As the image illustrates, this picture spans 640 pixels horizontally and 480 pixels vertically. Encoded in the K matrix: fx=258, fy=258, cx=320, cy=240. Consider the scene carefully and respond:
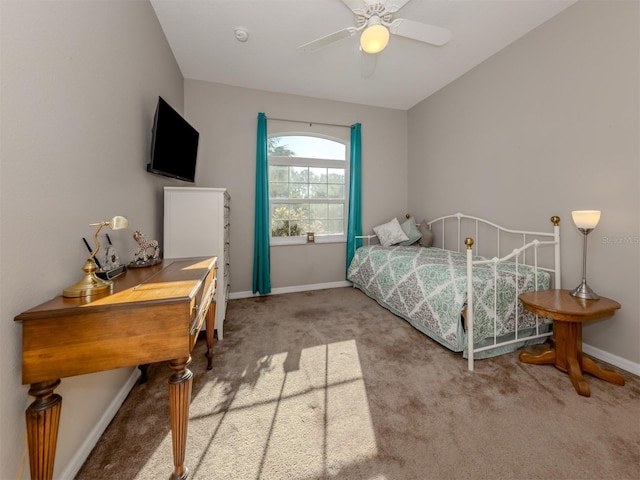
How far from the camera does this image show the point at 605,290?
1874 millimetres

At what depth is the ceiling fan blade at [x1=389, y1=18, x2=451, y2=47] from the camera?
1776 millimetres

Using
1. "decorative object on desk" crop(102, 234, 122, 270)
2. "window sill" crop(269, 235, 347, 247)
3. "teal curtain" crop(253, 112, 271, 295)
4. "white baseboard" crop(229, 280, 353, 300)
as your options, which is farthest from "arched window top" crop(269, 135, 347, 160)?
"decorative object on desk" crop(102, 234, 122, 270)

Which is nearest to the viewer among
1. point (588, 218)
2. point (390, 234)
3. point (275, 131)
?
point (588, 218)

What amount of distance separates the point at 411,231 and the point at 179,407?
3.32 meters

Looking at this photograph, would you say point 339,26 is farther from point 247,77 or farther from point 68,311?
point 68,311

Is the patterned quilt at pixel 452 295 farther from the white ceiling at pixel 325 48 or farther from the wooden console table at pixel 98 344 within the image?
the white ceiling at pixel 325 48

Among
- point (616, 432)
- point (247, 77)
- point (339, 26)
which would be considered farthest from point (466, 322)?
point (247, 77)

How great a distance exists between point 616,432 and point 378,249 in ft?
7.67

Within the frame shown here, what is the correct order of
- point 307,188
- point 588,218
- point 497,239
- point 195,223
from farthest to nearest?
1. point 307,188
2. point 497,239
3. point 195,223
4. point 588,218

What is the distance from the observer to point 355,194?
373 cm

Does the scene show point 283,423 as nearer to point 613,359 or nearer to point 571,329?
point 571,329

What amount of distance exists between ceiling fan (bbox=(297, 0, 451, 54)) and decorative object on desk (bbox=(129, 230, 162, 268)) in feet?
5.79

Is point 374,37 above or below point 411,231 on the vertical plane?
above

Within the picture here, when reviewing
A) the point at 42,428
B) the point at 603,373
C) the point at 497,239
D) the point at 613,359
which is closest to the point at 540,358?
the point at 603,373
